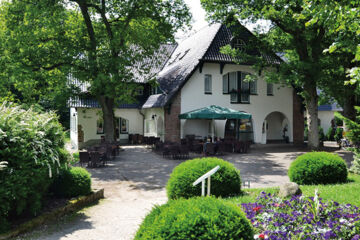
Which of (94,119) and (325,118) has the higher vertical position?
(325,118)

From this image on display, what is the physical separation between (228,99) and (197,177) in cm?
1638

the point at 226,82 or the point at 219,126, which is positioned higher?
the point at 226,82

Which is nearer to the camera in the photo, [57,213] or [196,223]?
[196,223]

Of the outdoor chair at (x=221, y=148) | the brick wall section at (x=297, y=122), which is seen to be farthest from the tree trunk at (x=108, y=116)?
the brick wall section at (x=297, y=122)

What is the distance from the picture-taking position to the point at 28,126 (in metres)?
6.29

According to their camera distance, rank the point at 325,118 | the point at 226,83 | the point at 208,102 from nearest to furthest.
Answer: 1. the point at 208,102
2. the point at 226,83
3. the point at 325,118

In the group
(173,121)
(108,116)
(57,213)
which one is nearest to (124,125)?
(173,121)

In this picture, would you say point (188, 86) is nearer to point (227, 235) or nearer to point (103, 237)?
point (103, 237)

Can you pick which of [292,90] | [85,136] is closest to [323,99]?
[292,90]

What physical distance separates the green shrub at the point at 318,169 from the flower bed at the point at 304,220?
11.8 feet

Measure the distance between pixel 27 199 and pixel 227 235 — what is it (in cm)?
441

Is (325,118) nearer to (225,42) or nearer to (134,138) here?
(225,42)

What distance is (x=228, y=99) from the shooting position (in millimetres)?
22859

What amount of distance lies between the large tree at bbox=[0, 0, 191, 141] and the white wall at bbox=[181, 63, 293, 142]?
3817 millimetres
